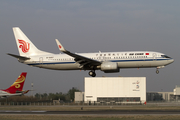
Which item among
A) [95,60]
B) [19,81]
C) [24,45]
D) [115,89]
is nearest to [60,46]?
[95,60]

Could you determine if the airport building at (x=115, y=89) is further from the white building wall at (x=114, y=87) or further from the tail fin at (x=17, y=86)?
the tail fin at (x=17, y=86)

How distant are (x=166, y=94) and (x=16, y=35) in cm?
6361

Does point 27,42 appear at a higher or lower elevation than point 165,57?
higher

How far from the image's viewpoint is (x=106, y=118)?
31.0 meters

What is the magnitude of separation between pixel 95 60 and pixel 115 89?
33500mm

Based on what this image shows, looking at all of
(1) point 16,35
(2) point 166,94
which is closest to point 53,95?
(2) point 166,94

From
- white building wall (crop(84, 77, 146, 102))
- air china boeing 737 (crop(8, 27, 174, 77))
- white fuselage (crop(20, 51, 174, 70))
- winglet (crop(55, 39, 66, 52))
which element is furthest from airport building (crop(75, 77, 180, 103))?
winglet (crop(55, 39, 66, 52))

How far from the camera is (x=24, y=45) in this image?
4872cm

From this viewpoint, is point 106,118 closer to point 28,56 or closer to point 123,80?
point 28,56

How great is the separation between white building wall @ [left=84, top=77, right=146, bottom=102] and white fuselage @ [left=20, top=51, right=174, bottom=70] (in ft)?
104

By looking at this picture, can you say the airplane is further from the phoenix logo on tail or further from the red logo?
the red logo

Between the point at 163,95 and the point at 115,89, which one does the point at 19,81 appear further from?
the point at 163,95

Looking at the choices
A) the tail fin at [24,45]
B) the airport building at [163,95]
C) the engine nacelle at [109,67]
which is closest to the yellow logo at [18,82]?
the tail fin at [24,45]

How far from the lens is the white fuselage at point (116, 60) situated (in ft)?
133
